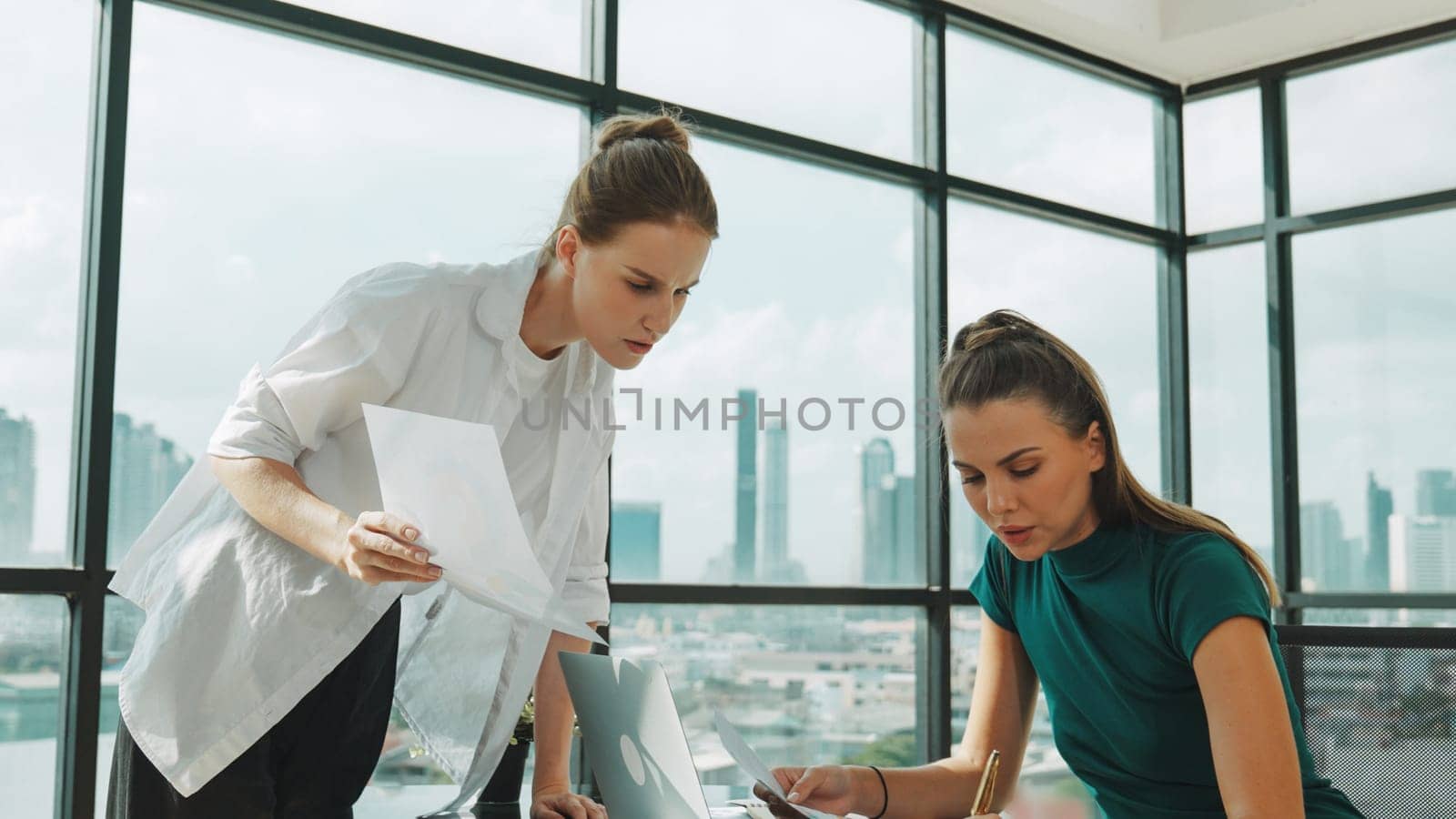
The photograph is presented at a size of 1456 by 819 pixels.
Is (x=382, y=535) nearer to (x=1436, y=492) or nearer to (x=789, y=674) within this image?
(x=789, y=674)

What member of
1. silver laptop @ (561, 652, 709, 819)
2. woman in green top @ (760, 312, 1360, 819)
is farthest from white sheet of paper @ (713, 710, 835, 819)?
woman in green top @ (760, 312, 1360, 819)

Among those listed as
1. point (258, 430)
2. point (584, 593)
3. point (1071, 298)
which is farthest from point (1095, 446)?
point (1071, 298)

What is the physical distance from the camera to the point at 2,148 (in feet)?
7.60

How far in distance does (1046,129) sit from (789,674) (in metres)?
1.87

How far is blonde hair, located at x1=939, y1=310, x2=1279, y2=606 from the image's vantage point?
135 cm

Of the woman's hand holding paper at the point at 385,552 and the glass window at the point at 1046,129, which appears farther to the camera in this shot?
the glass window at the point at 1046,129

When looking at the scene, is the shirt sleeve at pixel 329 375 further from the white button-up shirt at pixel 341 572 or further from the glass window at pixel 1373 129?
the glass window at pixel 1373 129

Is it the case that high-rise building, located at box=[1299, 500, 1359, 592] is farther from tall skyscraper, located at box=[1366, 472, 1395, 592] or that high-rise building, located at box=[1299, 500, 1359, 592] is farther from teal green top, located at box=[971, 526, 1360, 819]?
teal green top, located at box=[971, 526, 1360, 819]

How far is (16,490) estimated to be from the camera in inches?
90.4

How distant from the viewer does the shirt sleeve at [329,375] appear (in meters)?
1.25

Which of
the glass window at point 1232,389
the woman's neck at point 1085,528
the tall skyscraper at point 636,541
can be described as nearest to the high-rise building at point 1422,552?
the glass window at point 1232,389

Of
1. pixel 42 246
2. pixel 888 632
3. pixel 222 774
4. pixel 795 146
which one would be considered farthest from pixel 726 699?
pixel 222 774

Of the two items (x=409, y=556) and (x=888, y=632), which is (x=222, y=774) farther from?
(x=888, y=632)

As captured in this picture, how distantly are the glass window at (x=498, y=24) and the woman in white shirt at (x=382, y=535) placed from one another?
57.0 inches
